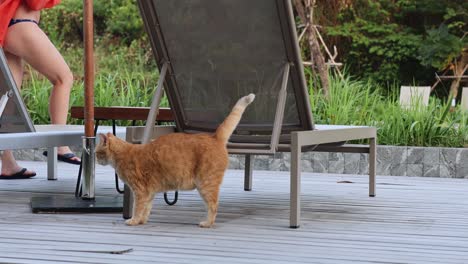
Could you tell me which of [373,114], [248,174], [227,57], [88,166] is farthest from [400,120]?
[88,166]

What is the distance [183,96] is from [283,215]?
76cm

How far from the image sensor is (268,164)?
24.5 ft

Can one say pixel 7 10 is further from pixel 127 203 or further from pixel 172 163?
pixel 172 163

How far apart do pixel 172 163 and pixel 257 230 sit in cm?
44

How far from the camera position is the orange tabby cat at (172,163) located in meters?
3.91

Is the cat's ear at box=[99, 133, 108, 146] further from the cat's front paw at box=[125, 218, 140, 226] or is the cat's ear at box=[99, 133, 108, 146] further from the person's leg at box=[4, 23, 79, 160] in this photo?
the person's leg at box=[4, 23, 79, 160]

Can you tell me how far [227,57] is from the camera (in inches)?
172

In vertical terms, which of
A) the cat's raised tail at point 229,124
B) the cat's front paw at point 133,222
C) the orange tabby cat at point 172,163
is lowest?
the cat's front paw at point 133,222

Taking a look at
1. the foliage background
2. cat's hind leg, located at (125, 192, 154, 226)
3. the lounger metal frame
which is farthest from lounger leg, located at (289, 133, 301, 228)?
the foliage background

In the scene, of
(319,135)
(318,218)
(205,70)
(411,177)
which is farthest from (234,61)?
(411,177)

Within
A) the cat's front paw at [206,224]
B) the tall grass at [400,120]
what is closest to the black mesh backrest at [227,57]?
the cat's front paw at [206,224]

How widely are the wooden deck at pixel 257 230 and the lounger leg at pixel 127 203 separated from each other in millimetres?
58

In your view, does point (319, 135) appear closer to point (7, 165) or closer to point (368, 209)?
point (368, 209)

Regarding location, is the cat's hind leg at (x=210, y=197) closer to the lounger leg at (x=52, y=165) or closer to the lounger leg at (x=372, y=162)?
the lounger leg at (x=372, y=162)
